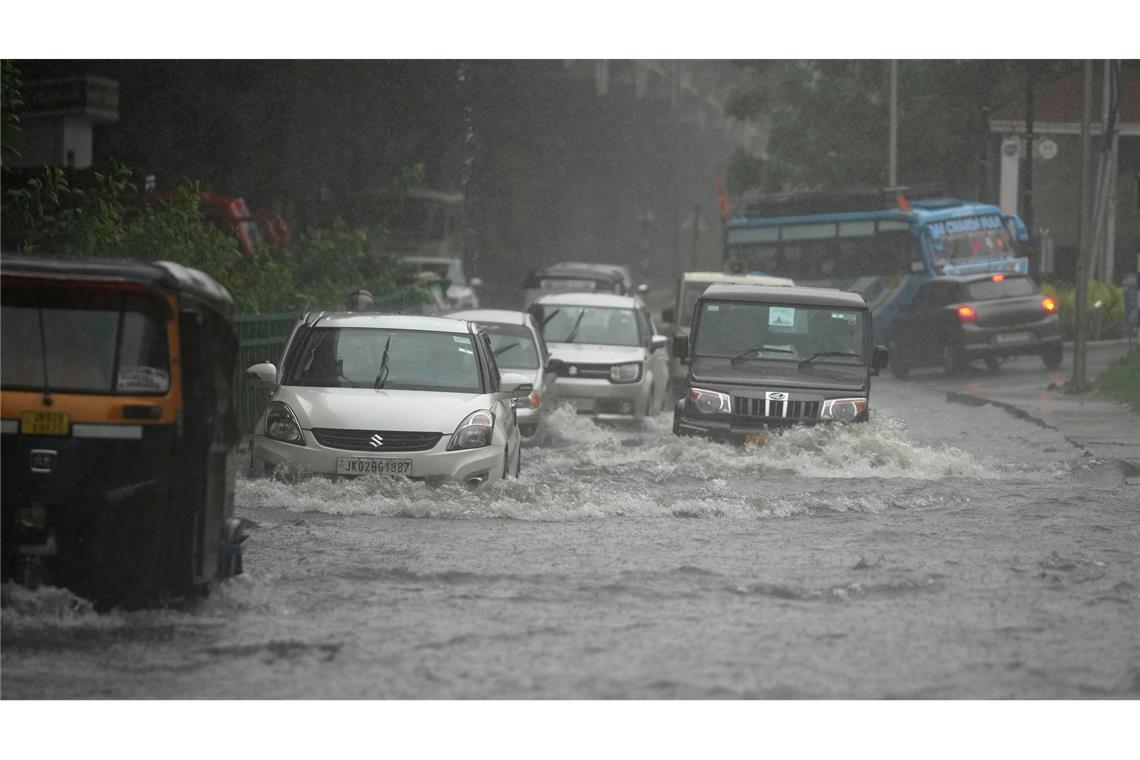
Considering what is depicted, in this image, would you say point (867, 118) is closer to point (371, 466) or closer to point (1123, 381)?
point (1123, 381)

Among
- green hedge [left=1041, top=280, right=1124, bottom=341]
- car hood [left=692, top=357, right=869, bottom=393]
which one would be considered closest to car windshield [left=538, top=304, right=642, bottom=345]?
car hood [left=692, top=357, right=869, bottom=393]

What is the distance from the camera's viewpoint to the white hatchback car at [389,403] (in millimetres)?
13195

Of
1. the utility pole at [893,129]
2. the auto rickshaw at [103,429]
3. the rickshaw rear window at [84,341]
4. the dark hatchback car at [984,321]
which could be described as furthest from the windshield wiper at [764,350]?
the utility pole at [893,129]

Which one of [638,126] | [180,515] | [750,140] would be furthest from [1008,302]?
[750,140]

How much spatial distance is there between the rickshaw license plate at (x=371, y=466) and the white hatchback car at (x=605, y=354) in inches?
329

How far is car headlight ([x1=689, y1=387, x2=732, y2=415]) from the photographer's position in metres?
17.6

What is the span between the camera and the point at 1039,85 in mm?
49688

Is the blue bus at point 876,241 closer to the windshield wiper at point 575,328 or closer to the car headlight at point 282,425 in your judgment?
the windshield wiper at point 575,328

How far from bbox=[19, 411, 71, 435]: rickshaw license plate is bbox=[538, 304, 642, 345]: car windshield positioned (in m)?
15.6

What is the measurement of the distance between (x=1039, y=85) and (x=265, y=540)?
4135 centimetres

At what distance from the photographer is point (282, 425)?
13.4 m

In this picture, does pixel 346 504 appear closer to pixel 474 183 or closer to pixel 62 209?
pixel 62 209

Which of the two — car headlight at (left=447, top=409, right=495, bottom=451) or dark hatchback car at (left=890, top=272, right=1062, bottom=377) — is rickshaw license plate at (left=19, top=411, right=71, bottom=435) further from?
dark hatchback car at (left=890, top=272, right=1062, bottom=377)
